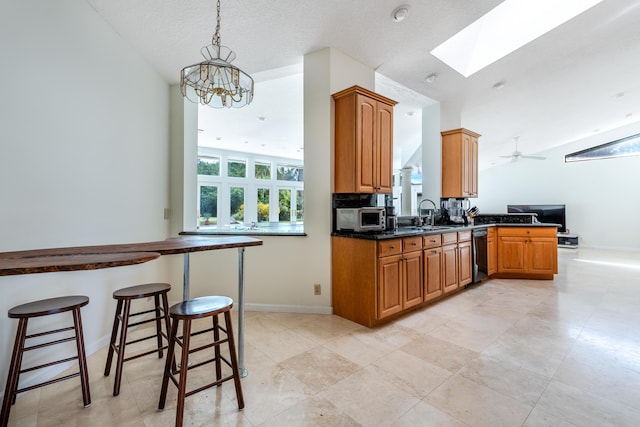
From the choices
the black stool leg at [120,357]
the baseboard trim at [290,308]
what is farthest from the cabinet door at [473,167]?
the black stool leg at [120,357]

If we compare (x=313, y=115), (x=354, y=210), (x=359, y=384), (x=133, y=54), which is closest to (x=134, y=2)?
(x=133, y=54)

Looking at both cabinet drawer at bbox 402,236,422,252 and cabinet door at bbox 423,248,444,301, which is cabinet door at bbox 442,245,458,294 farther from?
cabinet drawer at bbox 402,236,422,252

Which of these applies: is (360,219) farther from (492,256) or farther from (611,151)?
(611,151)

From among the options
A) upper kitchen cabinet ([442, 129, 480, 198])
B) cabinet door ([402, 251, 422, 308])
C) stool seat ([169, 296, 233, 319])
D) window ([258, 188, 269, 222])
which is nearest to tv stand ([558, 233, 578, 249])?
upper kitchen cabinet ([442, 129, 480, 198])

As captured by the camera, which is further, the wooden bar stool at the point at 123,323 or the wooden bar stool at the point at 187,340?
the wooden bar stool at the point at 123,323

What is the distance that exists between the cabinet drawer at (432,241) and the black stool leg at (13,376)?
3177 mm

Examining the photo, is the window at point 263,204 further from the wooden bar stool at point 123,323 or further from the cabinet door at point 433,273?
the wooden bar stool at point 123,323

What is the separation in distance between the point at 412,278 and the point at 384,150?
143cm

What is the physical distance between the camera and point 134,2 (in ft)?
7.06

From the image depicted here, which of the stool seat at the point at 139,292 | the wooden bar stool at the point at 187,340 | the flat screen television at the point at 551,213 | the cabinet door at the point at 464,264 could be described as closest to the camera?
the wooden bar stool at the point at 187,340

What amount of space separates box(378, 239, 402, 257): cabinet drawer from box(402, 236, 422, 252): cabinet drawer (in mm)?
75

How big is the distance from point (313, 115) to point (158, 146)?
1.72 metres

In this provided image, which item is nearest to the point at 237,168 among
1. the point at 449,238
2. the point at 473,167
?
the point at 473,167

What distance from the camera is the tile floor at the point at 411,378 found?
154 cm
